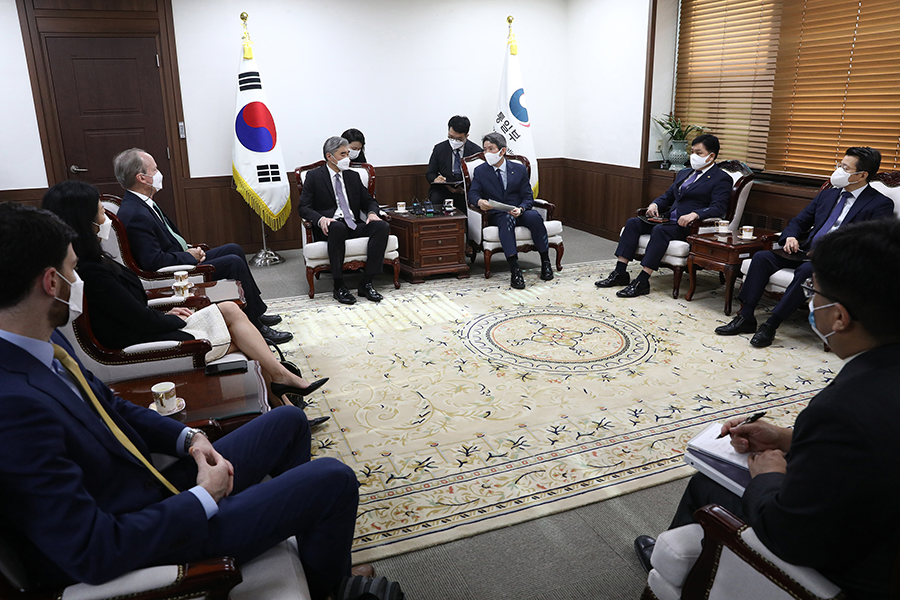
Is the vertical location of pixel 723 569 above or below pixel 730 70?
below

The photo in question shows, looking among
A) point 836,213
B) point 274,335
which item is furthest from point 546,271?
point 274,335

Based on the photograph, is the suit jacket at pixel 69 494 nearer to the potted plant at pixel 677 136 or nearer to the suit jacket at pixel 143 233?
the suit jacket at pixel 143 233

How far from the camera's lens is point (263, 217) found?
6215 millimetres

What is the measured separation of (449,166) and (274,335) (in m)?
3.13

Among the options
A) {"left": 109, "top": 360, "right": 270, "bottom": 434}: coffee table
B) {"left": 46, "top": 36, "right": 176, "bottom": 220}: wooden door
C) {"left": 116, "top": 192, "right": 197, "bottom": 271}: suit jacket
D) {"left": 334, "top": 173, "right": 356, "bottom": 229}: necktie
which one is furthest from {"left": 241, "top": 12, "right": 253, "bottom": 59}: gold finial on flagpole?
{"left": 109, "top": 360, "right": 270, "bottom": 434}: coffee table

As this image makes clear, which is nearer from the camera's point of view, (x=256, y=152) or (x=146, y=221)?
(x=146, y=221)

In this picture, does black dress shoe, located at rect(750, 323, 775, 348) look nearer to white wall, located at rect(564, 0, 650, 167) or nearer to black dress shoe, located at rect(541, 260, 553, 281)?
black dress shoe, located at rect(541, 260, 553, 281)

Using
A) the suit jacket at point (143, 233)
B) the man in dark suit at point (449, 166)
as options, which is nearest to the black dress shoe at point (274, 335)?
the suit jacket at point (143, 233)

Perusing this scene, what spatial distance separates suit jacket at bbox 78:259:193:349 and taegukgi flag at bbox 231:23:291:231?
367 cm

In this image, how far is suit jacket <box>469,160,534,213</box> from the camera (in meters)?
5.62

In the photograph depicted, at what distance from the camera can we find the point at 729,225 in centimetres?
494

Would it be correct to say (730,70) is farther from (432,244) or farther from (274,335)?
(274,335)

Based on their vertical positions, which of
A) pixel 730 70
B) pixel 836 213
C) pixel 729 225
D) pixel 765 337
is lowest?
pixel 765 337

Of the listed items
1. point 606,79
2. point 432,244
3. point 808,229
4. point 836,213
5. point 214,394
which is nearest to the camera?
point 214,394
